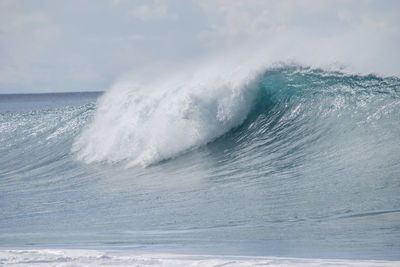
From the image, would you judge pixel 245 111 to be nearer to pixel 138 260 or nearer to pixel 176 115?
pixel 176 115

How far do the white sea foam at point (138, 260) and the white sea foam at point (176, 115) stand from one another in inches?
246

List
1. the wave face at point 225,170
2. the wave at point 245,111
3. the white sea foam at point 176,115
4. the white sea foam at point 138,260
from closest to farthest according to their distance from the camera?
1. the white sea foam at point 138,260
2. the wave face at point 225,170
3. the wave at point 245,111
4. the white sea foam at point 176,115

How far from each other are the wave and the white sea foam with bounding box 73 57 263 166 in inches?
0.9

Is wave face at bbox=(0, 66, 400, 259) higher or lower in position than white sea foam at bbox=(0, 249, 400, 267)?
higher

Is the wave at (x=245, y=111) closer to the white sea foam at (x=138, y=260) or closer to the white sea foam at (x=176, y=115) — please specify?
the white sea foam at (x=176, y=115)

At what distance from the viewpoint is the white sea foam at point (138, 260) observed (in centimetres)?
398

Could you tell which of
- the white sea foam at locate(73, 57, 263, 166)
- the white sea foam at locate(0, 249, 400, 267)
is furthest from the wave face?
the white sea foam at locate(0, 249, 400, 267)

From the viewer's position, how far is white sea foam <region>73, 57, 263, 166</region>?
37.4 feet

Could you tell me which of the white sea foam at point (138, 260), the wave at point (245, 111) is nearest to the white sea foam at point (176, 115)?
the wave at point (245, 111)

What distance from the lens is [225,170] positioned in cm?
889

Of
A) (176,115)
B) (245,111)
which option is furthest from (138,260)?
(245,111)

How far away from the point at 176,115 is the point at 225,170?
3.36 m

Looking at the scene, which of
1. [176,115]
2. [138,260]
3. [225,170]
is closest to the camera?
[138,260]

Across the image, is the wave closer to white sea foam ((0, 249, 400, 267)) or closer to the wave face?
the wave face
